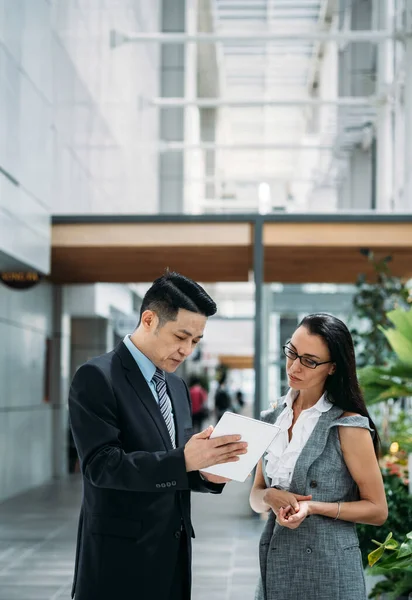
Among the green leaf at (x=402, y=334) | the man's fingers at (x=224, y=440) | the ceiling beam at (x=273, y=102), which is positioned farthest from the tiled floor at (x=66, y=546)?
the ceiling beam at (x=273, y=102)

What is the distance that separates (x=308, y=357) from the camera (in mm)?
3209

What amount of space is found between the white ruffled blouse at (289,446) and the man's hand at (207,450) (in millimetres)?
587

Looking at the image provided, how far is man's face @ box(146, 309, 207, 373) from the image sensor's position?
2.86 meters

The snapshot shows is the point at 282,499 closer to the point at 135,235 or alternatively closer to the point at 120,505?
the point at 120,505

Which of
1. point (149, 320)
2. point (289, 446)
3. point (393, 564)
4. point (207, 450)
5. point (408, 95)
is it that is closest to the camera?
point (207, 450)

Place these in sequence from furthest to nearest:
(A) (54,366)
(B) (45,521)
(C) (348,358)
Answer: (A) (54,366) → (B) (45,521) → (C) (348,358)

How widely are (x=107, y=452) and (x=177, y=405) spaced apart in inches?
15.5

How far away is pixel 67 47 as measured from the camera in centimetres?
1282

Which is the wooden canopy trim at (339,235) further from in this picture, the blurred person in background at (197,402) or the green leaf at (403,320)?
the blurred person in background at (197,402)

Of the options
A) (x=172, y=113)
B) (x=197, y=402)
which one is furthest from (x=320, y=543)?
(x=172, y=113)

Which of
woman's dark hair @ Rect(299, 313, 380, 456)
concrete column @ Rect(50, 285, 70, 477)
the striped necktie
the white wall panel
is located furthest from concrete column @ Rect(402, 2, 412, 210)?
the striped necktie

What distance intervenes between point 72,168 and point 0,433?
3597mm

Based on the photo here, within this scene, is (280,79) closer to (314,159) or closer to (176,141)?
(314,159)

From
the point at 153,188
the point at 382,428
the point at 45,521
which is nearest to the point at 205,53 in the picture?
the point at 153,188
